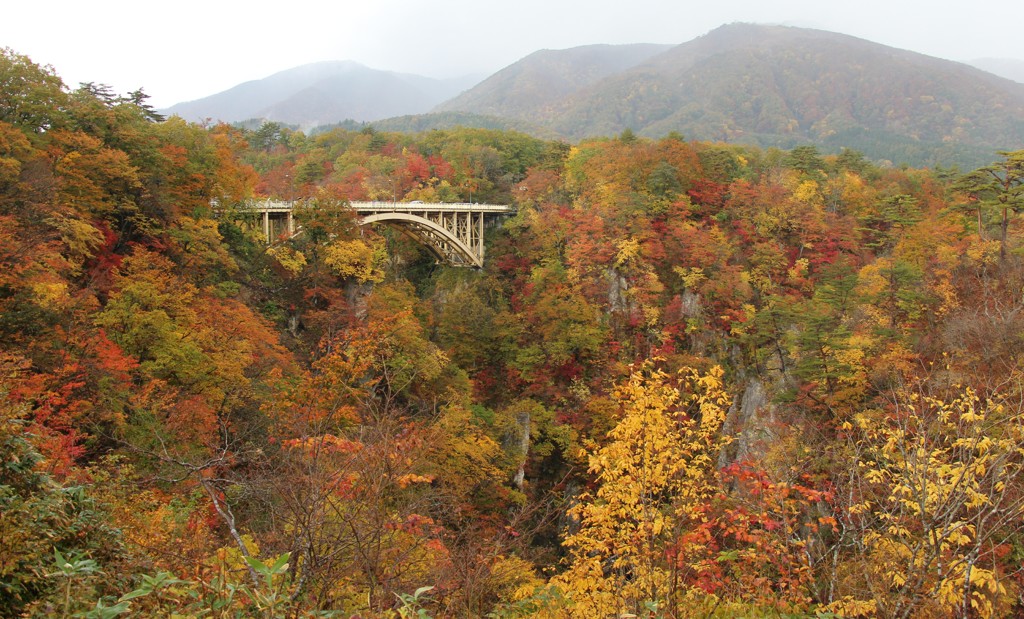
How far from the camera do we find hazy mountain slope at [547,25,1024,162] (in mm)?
93188

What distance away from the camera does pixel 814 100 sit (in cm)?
11156

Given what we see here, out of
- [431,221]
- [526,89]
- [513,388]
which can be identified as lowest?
[513,388]

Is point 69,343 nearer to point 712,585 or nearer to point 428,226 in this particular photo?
point 712,585

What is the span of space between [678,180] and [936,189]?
1469cm

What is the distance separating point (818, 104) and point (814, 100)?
6.22 ft

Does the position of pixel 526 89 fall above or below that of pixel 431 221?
above

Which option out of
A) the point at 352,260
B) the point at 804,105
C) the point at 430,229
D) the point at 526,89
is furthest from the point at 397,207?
the point at 526,89

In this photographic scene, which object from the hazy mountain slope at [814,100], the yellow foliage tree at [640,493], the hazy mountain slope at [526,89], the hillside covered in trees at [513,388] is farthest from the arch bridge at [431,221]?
the hazy mountain slope at [526,89]

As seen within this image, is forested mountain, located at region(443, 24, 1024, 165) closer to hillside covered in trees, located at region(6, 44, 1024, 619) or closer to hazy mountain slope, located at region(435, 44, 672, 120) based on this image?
hazy mountain slope, located at region(435, 44, 672, 120)

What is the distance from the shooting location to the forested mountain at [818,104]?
3533 inches

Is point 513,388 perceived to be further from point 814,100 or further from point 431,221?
A: point 814,100

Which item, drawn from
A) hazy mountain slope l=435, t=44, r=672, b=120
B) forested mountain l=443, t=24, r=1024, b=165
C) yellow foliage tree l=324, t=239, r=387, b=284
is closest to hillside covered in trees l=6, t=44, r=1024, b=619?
yellow foliage tree l=324, t=239, r=387, b=284

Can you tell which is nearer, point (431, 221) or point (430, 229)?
point (431, 221)

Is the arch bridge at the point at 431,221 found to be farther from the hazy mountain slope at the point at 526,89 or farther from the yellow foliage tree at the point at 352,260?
the hazy mountain slope at the point at 526,89
